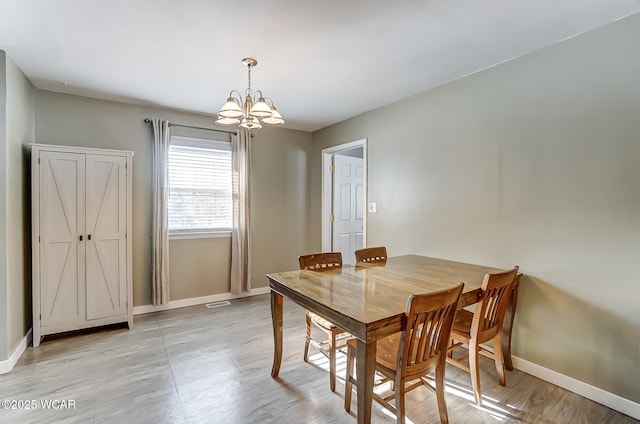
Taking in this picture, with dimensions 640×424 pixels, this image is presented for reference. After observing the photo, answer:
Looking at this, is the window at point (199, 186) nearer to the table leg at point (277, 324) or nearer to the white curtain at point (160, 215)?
the white curtain at point (160, 215)

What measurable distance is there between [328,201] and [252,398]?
9.86 feet

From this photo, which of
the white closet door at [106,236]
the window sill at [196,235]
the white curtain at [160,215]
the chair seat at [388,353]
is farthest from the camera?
the window sill at [196,235]

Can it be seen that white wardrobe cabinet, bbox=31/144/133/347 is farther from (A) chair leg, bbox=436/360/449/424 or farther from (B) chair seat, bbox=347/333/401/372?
(A) chair leg, bbox=436/360/449/424

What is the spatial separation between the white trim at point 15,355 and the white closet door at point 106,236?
48 cm

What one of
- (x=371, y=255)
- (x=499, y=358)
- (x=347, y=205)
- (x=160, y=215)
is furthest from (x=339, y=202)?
(x=499, y=358)

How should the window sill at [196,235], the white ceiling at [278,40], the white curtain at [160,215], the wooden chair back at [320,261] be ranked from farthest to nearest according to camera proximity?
the window sill at [196,235] → the white curtain at [160,215] → the wooden chair back at [320,261] → the white ceiling at [278,40]

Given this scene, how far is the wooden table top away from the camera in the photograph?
59.4 inches

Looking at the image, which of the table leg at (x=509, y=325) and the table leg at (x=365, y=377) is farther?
the table leg at (x=509, y=325)

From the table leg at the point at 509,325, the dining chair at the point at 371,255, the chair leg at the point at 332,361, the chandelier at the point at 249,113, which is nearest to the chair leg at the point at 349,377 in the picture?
the chair leg at the point at 332,361

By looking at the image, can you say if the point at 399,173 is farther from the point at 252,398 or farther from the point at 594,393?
the point at 252,398

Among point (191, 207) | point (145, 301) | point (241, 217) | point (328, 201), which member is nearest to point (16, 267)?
point (145, 301)

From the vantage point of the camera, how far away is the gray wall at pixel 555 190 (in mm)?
1914

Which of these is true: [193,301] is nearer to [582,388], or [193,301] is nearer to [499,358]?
[499,358]

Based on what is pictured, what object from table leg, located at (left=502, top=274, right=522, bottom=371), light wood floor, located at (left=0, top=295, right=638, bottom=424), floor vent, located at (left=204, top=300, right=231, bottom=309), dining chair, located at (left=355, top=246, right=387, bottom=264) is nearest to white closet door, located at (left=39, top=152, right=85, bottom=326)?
light wood floor, located at (left=0, top=295, right=638, bottom=424)
